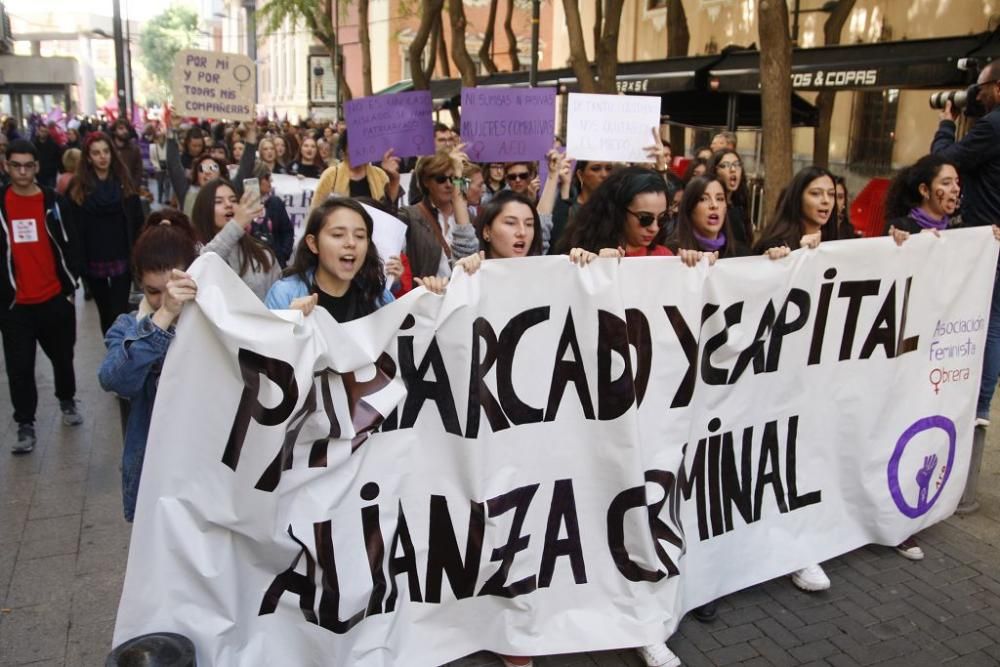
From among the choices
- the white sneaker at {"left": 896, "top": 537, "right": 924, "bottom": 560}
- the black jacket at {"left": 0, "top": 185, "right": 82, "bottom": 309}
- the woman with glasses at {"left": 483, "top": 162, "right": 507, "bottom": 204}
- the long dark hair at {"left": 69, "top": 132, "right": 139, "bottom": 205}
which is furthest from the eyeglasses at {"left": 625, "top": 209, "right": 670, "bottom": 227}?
the long dark hair at {"left": 69, "top": 132, "right": 139, "bottom": 205}

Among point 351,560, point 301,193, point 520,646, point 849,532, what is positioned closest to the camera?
point 351,560

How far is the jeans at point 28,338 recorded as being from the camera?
5617 mm

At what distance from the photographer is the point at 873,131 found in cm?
1898

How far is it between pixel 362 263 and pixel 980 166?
12.0ft

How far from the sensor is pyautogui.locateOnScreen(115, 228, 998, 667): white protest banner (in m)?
2.91

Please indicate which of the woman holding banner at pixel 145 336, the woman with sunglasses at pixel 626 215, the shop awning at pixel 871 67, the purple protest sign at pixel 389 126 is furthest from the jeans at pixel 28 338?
the shop awning at pixel 871 67

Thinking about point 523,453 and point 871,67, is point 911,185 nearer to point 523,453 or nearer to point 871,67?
point 523,453

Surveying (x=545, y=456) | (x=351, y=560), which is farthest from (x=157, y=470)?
(x=545, y=456)

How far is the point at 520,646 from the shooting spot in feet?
11.0

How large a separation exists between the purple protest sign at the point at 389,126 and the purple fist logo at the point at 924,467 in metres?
3.48

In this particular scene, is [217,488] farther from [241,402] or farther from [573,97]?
[573,97]

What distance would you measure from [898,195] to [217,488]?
3.71m

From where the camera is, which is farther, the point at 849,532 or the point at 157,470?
the point at 849,532

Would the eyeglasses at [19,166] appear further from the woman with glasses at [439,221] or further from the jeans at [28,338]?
the woman with glasses at [439,221]
